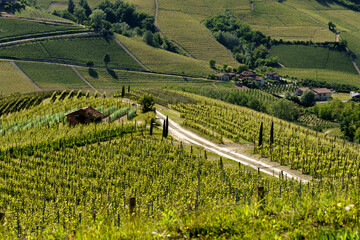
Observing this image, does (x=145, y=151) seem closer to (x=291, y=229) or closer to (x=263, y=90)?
(x=291, y=229)

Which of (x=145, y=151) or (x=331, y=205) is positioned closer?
(x=331, y=205)

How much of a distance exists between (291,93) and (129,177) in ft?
491

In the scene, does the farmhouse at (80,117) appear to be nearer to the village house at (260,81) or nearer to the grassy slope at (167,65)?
the grassy slope at (167,65)

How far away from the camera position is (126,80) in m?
170

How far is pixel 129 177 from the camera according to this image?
3938 centimetres

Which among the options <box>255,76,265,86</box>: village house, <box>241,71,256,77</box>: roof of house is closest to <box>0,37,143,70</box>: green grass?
<box>241,71,256,77</box>: roof of house

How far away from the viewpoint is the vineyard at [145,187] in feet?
38.9

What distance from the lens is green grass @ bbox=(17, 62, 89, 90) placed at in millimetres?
153625

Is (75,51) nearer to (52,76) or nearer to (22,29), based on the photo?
(52,76)

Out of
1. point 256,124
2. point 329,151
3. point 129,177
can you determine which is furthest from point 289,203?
point 256,124

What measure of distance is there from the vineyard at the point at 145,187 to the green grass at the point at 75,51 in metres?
102

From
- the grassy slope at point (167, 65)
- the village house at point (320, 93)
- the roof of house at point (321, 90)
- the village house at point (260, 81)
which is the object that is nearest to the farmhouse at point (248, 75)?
the village house at point (260, 81)

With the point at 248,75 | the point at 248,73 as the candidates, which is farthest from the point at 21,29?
the point at 248,73

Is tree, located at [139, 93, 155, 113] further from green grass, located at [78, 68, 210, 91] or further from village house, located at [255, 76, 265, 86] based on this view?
village house, located at [255, 76, 265, 86]
